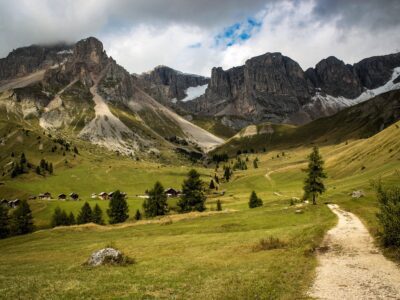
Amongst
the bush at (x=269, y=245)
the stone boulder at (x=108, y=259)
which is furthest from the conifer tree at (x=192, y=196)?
the stone boulder at (x=108, y=259)

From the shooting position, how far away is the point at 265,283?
2508 cm

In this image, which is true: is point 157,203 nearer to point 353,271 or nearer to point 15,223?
point 15,223

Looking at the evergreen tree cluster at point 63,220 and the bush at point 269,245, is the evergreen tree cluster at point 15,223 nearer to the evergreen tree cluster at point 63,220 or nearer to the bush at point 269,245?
the evergreen tree cluster at point 63,220

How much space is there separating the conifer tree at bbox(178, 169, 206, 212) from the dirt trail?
79674 millimetres

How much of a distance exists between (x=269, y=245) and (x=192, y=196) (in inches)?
3221

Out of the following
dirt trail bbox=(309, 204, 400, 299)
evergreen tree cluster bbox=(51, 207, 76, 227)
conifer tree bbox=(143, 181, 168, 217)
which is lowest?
evergreen tree cluster bbox=(51, 207, 76, 227)

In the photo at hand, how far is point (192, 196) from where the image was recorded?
4774 inches

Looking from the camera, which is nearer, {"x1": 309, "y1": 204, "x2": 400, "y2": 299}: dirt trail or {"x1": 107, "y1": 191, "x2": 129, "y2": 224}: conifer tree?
{"x1": 309, "y1": 204, "x2": 400, "y2": 299}: dirt trail

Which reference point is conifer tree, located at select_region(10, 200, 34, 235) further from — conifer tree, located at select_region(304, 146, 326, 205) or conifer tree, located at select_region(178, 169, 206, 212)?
conifer tree, located at select_region(304, 146, 326, 205)

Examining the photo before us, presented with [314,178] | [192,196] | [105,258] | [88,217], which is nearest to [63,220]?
[88,217]

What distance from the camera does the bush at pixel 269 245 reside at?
39700mm

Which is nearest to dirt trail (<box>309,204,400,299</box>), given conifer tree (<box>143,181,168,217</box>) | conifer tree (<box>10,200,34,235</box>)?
conifer tree (<box>143,181,168,217</box>)

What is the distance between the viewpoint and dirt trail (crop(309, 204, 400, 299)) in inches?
859

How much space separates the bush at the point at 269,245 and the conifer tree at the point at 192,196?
79606 mm
